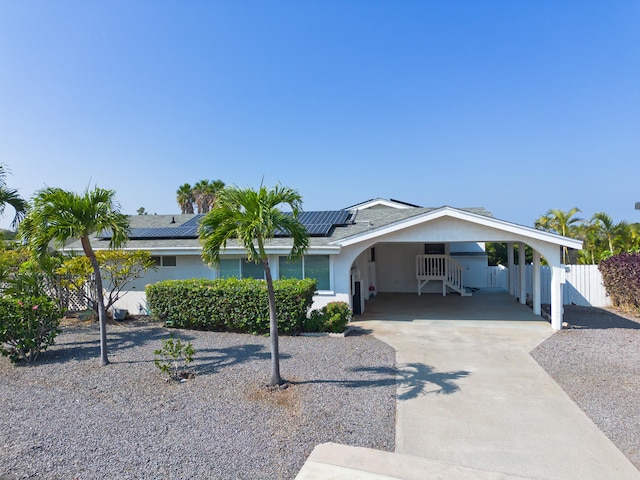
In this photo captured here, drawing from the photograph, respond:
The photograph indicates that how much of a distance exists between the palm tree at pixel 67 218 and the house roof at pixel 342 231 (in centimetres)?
366

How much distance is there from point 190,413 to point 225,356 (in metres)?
2.68

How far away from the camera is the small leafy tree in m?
10.7

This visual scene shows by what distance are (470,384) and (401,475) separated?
10.6 feet

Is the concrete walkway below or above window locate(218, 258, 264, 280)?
below

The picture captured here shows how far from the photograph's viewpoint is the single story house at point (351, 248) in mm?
10328

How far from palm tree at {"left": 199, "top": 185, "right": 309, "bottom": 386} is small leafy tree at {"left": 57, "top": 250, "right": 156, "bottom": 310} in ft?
21.0

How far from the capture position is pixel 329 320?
9.58 metres

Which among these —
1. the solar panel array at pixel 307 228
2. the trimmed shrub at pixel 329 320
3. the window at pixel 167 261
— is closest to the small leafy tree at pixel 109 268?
the window at pixel 167 261

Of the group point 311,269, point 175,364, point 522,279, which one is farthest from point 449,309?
point 175,364

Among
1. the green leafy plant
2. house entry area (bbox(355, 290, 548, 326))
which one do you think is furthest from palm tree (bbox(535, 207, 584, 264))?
the green leafy plant

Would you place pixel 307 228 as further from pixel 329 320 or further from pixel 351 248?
pixel 329 320

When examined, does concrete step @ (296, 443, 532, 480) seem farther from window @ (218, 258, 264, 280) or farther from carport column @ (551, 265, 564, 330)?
window @ (218, 258, 264, 280)

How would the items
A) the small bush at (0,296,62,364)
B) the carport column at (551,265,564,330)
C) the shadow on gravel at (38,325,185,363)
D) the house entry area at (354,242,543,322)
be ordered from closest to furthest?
1. the small bush at (0,296,62,364)
2. the shadow on gravel at (38,325,185,363)
3. the carport column at (551,265,564,330)
4. the house entry area at (354,242,543,322)

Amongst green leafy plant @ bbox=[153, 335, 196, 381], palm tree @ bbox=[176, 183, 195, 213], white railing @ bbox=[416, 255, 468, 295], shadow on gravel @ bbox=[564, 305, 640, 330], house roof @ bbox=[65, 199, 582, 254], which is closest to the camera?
green leafy plant @ bbox=[153, 335, 196, 381]
